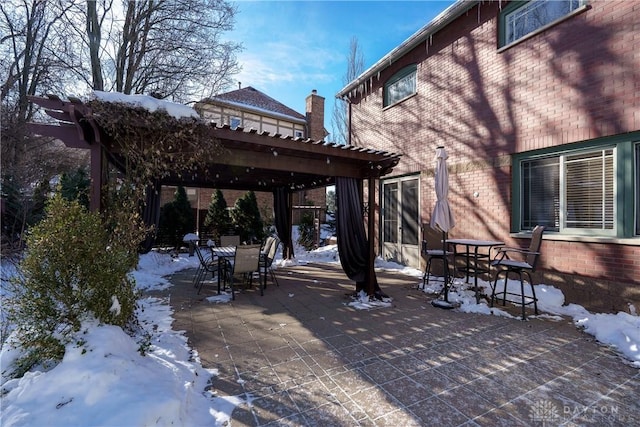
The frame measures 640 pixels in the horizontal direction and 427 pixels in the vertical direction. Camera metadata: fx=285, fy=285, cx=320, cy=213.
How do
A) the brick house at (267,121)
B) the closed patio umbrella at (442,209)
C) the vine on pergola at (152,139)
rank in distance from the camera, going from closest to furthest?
the vine on pergola at (152,139) < the closed patio umbrella at (442,209) < the brick house at (267,121)

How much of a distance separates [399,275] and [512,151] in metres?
3.62

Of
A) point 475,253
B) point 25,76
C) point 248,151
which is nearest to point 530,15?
point 475,253

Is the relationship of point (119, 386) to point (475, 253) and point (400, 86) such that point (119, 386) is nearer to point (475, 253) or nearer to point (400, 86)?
point (475, 253)

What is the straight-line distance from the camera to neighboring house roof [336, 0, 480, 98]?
6234 mm

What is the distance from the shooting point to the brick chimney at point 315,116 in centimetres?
1833

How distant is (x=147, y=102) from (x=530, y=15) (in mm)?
6807

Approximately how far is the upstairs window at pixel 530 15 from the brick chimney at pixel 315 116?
42.8 feet

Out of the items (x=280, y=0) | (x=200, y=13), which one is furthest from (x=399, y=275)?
(x=200, y=13)

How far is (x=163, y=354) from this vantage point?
2910 millimetres

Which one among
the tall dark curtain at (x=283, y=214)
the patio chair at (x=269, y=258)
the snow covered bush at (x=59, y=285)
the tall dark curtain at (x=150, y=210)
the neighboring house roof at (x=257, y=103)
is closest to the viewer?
the snow covered bush at (x=59, y=285)

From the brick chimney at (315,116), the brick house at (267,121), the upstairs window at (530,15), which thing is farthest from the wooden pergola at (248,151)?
the brick chimney at (315,116)

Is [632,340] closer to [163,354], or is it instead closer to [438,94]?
[163,354]

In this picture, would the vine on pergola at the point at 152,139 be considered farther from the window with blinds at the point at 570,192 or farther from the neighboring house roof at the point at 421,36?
the neighboring house roof at the point at 421,36

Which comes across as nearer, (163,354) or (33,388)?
(33,388)
